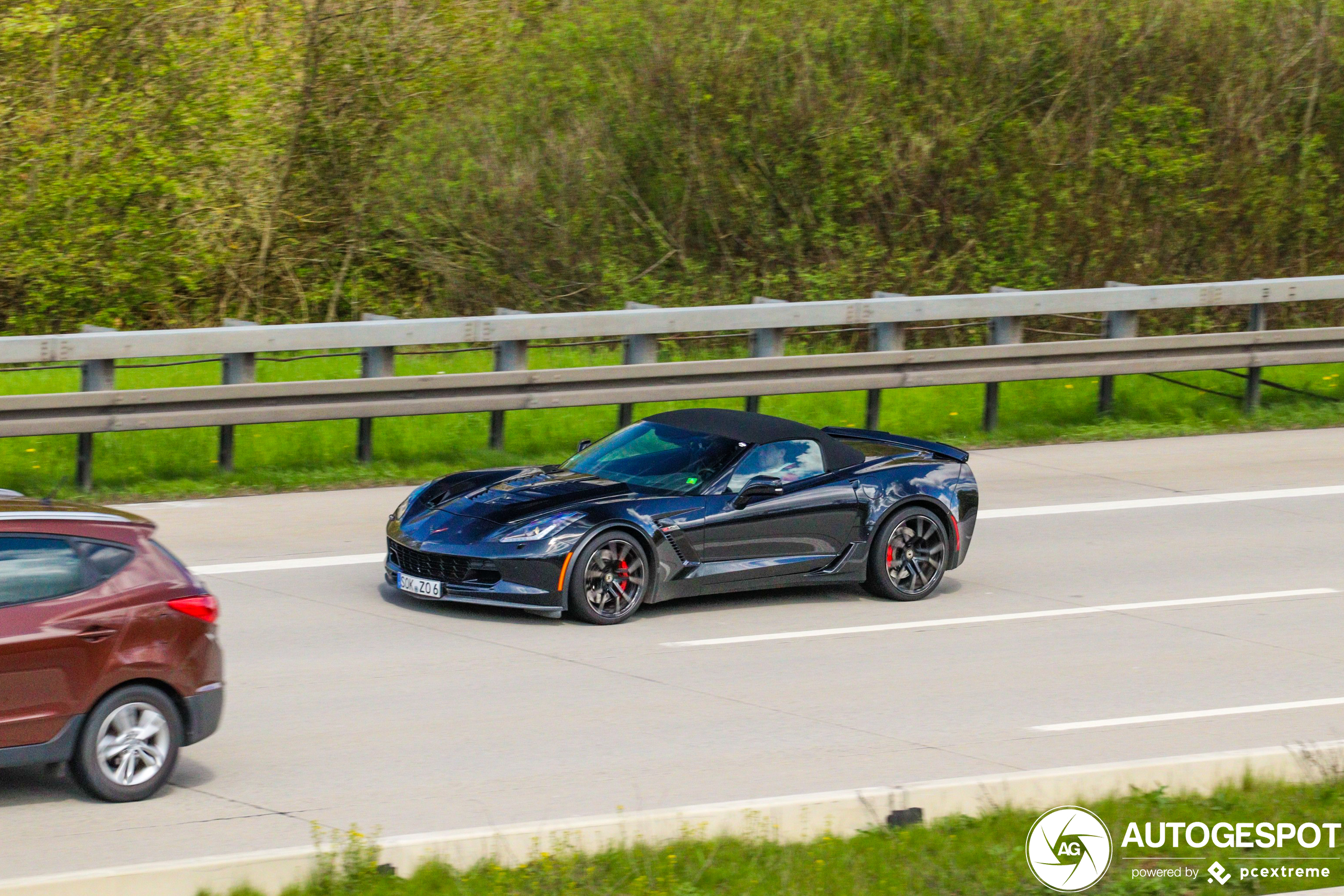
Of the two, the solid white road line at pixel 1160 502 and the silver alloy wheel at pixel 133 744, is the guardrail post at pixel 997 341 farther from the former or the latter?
the silver alloy wheel at pixel 133 744

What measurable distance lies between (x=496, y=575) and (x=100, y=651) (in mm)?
3464

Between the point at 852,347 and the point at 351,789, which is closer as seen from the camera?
the point at 351,789

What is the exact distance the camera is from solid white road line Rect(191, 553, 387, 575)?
1142 cm

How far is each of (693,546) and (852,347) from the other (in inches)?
334

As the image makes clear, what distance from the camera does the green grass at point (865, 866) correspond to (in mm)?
5941

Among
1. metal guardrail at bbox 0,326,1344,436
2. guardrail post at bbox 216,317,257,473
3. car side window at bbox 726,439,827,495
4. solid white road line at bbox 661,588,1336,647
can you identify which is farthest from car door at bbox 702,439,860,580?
guardrail post at bbox 216,317,257,473

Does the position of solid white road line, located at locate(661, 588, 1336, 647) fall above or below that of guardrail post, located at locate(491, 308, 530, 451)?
below


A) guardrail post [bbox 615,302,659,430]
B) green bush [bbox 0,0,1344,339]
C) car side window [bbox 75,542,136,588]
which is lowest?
car side window [bbox 75,542,136,588]

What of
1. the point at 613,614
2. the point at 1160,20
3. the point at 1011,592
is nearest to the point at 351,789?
the point at 613,614

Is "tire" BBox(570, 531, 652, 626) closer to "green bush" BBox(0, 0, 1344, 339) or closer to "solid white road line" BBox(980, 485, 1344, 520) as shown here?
"solid white road line" BBox(980, 485, 1344, 520)

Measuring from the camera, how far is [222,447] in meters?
13.9

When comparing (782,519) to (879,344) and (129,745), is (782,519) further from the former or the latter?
(879,344)

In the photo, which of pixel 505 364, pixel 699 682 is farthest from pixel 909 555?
pixel 505 364

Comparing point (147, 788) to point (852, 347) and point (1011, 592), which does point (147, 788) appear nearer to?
point (1011, 592)
